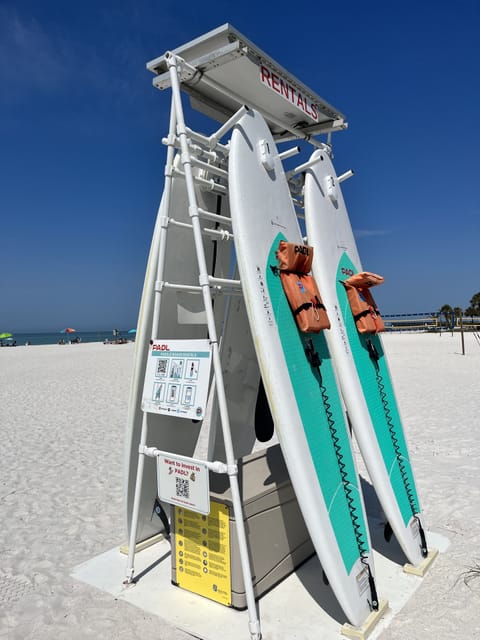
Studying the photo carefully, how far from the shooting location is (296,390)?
3.02 metres

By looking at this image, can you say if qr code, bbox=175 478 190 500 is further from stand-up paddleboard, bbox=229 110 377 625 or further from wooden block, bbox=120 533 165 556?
wooden block, bbox=120 533 165 556

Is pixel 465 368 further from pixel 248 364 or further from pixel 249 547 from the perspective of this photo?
pixel 249 547

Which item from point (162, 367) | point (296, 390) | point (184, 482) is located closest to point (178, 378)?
point (162, 367)

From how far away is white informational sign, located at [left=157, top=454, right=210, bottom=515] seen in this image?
114 inches

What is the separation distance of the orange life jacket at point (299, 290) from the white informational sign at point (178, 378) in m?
0.64

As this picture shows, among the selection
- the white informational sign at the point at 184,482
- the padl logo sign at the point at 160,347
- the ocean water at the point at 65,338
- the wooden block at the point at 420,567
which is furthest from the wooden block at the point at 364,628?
the ocean water at the point at 65,338

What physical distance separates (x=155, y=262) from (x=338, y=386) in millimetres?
1592

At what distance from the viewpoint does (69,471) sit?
599 cm

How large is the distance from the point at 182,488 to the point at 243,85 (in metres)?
2.91

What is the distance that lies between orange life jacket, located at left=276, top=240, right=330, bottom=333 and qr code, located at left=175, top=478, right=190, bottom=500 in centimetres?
121

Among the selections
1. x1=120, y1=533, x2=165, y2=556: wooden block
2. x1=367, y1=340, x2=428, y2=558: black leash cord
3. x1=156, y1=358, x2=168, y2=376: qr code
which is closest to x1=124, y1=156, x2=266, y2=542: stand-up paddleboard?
x1=120, y1=533, x2=165, y2=556: wooden block

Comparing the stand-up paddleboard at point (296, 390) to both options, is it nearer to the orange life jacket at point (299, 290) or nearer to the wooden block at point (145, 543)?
the orange life jacket at point (299, 290)

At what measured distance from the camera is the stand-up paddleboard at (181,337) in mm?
3490

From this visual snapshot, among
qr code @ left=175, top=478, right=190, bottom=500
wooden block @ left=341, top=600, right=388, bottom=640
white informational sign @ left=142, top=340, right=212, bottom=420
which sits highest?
white informational sign @ left=142, top=340, right=212, bottom=420
